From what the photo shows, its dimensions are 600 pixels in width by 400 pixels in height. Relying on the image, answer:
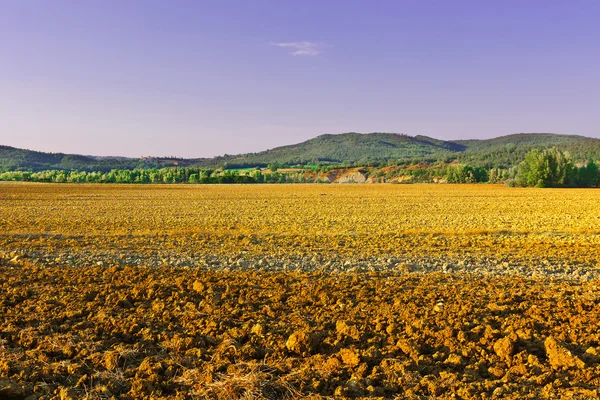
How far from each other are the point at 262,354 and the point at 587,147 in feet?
613

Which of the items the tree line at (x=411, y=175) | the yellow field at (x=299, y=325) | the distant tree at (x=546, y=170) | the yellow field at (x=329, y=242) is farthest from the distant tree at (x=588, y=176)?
the yellow field at (x=299, y=325)

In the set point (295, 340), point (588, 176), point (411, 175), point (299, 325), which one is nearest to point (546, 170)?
point (588, 176)

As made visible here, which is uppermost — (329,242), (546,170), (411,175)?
(546,170)

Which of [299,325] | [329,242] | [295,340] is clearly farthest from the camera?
[329,242]

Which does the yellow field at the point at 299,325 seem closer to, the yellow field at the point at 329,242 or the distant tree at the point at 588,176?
the yellow field at the point at 329,242

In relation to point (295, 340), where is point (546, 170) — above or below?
above

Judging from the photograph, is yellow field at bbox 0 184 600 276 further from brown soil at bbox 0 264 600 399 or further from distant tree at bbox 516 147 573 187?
distant tree at bbox 516 147 573 187

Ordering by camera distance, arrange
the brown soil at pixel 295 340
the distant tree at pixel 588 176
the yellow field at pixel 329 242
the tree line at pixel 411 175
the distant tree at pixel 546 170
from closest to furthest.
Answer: the brown soil at pixel 295 340
the yellow field at pixel 329 242
the distant tree at pixel 546 170
the tree line at pixel 411 175
the distant tree at pixel 588 176

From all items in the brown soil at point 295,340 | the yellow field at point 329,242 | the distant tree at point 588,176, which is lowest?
the yellow field at point 329,242

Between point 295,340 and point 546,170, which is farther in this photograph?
point 546,170

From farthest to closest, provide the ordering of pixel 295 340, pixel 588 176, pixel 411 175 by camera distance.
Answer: pixel 411 175 → pixel 588 176 → pixel 295 340

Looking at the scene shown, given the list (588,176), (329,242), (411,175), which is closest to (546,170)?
(588,176)

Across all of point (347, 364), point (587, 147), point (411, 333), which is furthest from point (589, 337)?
point (587, 147)

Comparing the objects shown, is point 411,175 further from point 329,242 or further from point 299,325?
point 299,325
